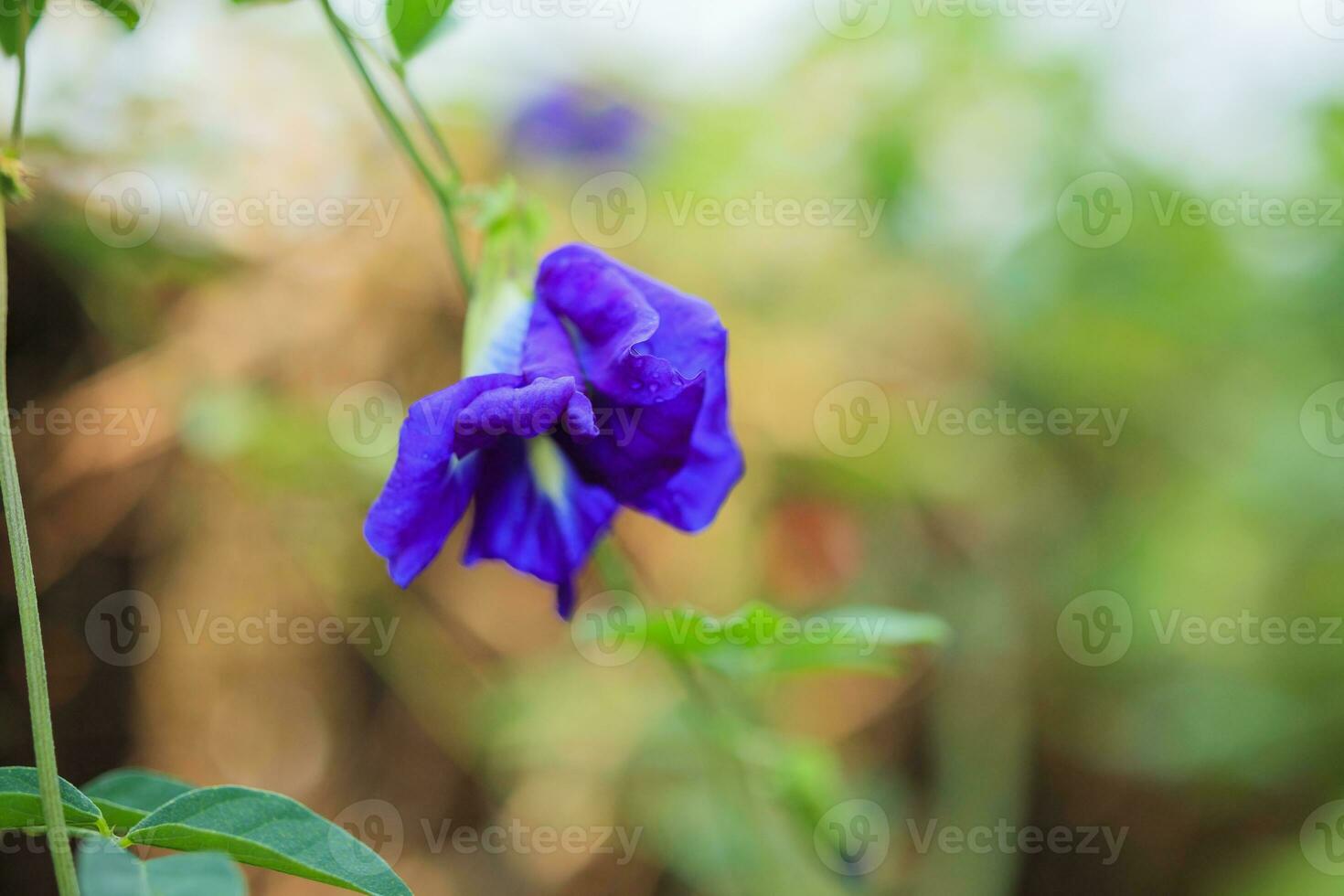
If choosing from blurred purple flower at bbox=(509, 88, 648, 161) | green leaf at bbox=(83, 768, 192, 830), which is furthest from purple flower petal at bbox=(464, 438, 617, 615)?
blurred purple flower at bbox=(509, 88, 648, 161)

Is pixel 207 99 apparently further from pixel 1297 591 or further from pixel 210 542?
pixel 1297 591

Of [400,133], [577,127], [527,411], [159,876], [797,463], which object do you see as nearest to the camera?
[159,876]

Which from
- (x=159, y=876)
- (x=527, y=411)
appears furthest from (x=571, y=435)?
(x=159, y=876)

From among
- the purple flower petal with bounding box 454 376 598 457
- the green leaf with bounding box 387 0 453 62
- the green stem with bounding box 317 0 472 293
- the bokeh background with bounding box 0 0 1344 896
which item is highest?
the green leaf with bounding box 387 0 453 62

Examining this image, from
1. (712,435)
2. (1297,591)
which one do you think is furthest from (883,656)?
(1297,591)

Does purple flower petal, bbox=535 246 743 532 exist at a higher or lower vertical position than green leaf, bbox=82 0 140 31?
lower

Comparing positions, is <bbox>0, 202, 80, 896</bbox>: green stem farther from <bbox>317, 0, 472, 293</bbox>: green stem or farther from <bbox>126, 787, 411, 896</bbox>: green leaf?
<bbox>317, 0, 472, 293</bbox>: green stem

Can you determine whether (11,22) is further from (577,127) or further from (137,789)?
(577,127)
